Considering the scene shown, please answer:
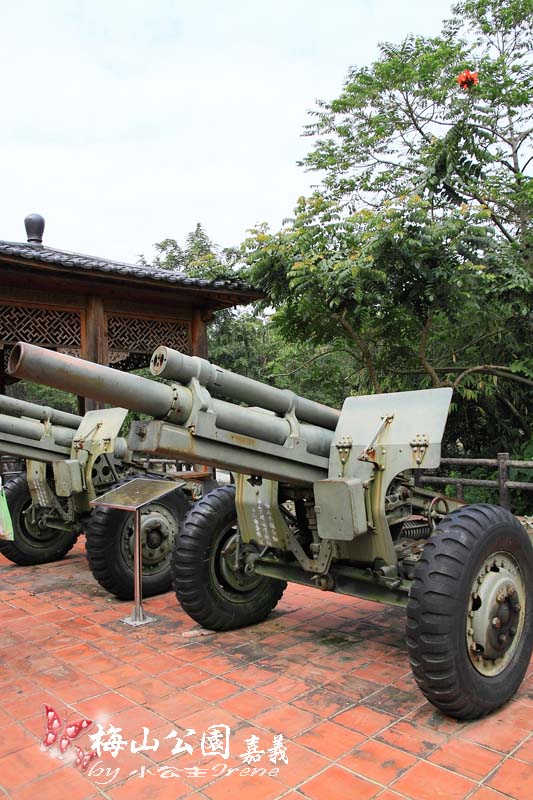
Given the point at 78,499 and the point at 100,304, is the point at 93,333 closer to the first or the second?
the point at 100,304

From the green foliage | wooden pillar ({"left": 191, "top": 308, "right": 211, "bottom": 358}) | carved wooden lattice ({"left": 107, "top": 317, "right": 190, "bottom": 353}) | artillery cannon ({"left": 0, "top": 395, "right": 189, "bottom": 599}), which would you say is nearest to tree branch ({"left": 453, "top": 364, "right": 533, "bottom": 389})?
wooden pillar ({"left": 191, "top": 308, "right": 211, "bottom": 358})

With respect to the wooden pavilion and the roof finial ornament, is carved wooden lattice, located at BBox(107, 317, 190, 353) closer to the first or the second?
the wooden pavilion

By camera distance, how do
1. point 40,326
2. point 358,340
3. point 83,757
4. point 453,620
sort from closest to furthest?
point 83,757 < point 453,620 < point 40,326 < point 358,340

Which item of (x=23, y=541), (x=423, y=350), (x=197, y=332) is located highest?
(x=197, y=332)

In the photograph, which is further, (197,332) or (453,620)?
(197,332)

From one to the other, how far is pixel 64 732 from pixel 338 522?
1.71 metres

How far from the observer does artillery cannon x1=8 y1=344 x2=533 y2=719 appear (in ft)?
9.98

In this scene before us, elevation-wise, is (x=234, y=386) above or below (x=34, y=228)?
below

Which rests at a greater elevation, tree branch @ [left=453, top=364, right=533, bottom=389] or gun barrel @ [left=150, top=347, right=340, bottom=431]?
tree branch @ [left=453, top=364, right=533, bottom=389]

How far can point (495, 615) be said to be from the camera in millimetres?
3248

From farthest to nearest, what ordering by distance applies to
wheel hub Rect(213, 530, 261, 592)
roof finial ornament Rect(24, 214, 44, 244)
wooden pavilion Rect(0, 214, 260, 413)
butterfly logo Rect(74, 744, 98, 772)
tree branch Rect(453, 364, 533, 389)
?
roof finial ornament Rect(24, 214, 44, 244), tree branch Rect(453, 364, 533, 389), wooden pavilion Rect(0, 214, 260, 413), wheel hub Rect(213, 530, 261, 592), butterfly logo Rect(74, 744, 98, 772)

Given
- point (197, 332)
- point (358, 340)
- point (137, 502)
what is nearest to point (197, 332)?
point (197, 332)

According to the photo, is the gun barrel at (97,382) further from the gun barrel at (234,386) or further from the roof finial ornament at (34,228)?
the roof finial ornament at (34,228)

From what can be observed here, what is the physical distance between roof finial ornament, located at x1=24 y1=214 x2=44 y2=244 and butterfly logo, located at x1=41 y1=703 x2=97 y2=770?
8384mm
